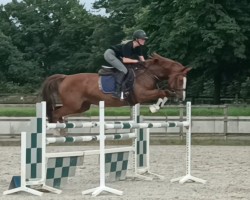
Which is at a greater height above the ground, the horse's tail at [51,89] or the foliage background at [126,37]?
the foliage background at [126,37]

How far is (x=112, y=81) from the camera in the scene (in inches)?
410

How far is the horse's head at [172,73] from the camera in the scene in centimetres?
992

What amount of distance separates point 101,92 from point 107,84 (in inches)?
8.2

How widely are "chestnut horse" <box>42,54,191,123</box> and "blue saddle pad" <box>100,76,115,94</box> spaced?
0.09m

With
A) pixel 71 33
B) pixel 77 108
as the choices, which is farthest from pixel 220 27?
pixel 71 33

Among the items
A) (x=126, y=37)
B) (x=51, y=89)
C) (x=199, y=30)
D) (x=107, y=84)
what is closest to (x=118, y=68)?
(x=107, y=84)

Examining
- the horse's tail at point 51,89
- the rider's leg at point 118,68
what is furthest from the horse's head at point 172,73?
the horse's tail at point 51,89

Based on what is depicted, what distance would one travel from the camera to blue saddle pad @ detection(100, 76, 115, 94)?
10.4 m

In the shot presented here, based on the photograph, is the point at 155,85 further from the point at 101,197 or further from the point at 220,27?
the point at 220,27

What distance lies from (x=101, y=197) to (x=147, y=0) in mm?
23803

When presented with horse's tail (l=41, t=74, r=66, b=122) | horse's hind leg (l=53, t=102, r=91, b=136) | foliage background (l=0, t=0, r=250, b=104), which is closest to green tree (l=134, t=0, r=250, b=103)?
foliage background (l=0, t=0, r=250, b=104)

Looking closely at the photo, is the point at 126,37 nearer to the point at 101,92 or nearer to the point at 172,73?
the point at 101,92

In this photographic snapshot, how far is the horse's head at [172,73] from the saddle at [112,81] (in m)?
0.36

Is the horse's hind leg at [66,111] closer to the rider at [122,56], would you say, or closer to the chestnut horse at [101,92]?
the chestnut horse at [101,92]
